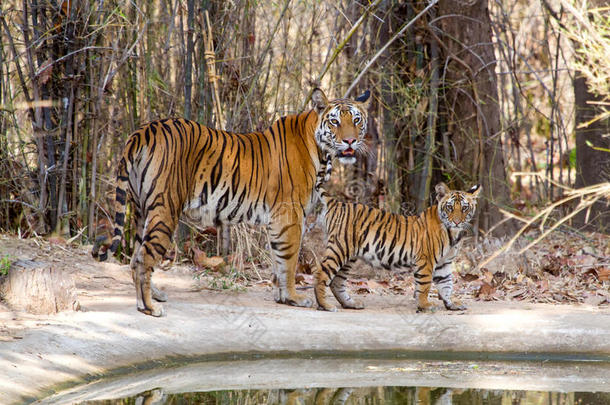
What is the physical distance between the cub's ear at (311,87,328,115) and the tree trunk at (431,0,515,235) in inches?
127

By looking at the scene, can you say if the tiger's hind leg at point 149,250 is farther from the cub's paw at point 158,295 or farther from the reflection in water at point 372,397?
the reflection in water at point 372,397

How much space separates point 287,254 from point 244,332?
1.06 metres

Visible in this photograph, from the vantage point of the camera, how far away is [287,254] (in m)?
6.69

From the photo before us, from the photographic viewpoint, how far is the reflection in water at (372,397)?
484 centimetres

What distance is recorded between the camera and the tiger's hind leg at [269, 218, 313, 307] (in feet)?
21.9

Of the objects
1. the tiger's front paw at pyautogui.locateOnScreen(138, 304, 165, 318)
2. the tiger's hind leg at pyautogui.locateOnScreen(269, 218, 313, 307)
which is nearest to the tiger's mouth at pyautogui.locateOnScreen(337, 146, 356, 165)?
the tiger's hind leg at pyautogui.locateOnScreen(269, 218, 313, 307)

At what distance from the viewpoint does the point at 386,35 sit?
980 centimetres

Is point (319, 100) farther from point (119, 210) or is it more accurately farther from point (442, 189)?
point (119, 210)

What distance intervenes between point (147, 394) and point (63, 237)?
12.0 ft

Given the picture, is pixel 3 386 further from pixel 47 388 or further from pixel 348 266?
pixel 348 266

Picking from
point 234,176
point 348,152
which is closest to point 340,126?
point 348,152

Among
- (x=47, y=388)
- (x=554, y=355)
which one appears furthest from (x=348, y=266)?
(x=47, y=388)

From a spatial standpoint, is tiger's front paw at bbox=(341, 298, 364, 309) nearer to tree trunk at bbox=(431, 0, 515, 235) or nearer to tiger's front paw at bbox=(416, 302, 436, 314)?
tiger's front paw at bbox=(416, 302, 436, 314)

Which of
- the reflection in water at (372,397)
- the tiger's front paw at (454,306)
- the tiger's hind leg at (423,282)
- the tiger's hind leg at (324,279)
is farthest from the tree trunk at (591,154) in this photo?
the reflection in water at (372,397)
